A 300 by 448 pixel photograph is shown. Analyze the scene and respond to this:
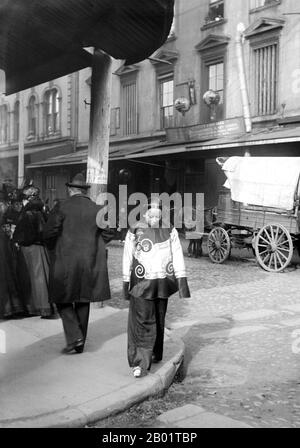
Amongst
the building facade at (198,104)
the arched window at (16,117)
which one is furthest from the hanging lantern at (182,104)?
the arched window at (16,117)

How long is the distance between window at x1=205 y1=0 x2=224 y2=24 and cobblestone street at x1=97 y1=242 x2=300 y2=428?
35.3 ft

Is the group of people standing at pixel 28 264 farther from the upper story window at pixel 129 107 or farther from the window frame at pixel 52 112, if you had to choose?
the window frame at pixel 52 112

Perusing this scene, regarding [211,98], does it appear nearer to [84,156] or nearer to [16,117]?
[84,156]

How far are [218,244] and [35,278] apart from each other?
22.4 ft

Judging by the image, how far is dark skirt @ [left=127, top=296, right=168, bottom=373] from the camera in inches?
178

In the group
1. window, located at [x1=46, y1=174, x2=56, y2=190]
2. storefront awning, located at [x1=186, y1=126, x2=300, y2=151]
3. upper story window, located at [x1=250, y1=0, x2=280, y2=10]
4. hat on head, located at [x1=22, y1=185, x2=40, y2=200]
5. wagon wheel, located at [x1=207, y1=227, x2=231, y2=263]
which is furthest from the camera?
window, located at [x1=46, y1=174, x2=56, y2=190]

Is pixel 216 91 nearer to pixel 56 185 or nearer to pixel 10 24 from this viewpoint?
pixel 56 185

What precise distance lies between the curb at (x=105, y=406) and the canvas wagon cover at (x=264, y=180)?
7.57 metres

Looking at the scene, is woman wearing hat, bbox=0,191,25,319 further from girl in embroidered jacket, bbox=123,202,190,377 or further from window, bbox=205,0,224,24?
window, bbox=205,0,224,24

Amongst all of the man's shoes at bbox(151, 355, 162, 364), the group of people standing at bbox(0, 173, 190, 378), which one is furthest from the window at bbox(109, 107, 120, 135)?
the man's shoes at bbox(151, 355, 162, 364)

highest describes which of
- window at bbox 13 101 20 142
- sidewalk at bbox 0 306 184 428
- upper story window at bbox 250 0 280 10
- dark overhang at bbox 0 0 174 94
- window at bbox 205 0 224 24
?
window at bbox 205 0 224 24

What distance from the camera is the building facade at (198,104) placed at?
51.6 feet

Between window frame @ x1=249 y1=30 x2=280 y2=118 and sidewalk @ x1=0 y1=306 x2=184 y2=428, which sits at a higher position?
window frame @ x1=249 y1=30 x2=280 y2=118

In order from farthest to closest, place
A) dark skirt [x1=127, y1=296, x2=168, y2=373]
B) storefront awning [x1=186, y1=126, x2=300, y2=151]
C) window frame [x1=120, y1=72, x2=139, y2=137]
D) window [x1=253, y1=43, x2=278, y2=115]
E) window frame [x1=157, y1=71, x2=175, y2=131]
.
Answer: window frame [x1=120, y1=72, x2=139, y2=137] < window frame [x1=157, y1=71, x2=175, y2=131] < window [x1=253, y1=43, x2=278, y2=115] < storefront awning [x1=186, y1=126, x2=300, y2=151] < dark skirt [x1=127, y1=296, x2=168, y2=373]
